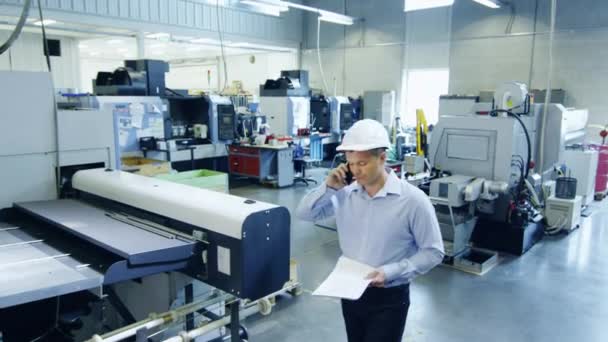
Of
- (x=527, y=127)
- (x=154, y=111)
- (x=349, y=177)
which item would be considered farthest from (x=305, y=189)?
→ (x=349, y=177)

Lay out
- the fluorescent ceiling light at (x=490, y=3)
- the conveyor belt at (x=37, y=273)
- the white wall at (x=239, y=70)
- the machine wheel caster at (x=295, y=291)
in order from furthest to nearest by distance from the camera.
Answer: the white wall at (x=239, y=70) → the fluorescent ceiling light at (x=490, y=3) → the machine wheel caster at (x=295, y=291) → the conveyor belt at (x=37, y=273)

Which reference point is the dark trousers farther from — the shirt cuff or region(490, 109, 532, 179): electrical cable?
region(490, 109, 532, 179): electrical cable

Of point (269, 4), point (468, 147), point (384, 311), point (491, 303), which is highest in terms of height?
point (269, 4)

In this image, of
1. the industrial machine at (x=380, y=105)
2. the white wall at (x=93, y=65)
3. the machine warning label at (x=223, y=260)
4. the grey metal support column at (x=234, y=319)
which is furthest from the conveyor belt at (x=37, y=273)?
the white wall at (x=93, y=65)

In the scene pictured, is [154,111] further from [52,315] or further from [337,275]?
[337,275]

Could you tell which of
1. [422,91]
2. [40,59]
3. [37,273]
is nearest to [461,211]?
[37,273]

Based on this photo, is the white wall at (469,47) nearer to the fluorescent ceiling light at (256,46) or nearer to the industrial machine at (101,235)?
the fluorescent ceiling light at (256,46)

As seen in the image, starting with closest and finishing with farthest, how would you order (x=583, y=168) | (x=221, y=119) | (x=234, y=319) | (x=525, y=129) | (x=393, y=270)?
(x=393, y=270), (x=234, y=319), (x=525, y=129), (x=583, y=168), (x=221, y=119)

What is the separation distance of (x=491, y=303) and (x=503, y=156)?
1448mm

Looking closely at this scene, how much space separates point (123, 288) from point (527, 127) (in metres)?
4.03

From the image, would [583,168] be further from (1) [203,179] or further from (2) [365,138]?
(2) [365,138]

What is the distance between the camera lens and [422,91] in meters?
10.3

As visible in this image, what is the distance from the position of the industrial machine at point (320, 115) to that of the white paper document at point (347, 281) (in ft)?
24.3

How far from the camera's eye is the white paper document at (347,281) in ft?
5.14
